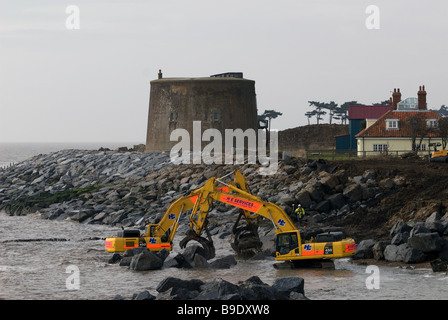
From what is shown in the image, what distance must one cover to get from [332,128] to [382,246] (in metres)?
59.7

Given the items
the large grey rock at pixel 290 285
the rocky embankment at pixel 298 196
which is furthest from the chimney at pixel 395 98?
the large grey rock at pixel 290 285

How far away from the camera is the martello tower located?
52.9m

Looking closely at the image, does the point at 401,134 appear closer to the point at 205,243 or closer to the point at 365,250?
the point at 365,250

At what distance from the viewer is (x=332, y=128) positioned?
8350 centimetres

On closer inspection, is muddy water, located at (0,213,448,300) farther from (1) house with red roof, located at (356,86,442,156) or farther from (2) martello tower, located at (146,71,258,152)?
(2) martello tower, located at (146,71,258,152)

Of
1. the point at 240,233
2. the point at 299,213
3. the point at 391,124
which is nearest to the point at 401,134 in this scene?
the point at 391,124

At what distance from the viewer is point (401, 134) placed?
4803 centimetres

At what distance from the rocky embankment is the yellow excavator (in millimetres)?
2091

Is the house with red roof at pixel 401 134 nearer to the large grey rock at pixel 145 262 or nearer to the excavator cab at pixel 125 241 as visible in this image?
the excavator cab at pixel 125 241

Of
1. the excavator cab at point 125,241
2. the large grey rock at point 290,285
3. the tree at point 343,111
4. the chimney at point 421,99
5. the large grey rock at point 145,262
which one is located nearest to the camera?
the large grey rock at point 290,285

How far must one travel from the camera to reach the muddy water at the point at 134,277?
2033cm

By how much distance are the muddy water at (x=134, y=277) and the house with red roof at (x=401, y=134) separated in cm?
2080

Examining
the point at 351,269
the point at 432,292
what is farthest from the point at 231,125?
A: the point at 432,292
